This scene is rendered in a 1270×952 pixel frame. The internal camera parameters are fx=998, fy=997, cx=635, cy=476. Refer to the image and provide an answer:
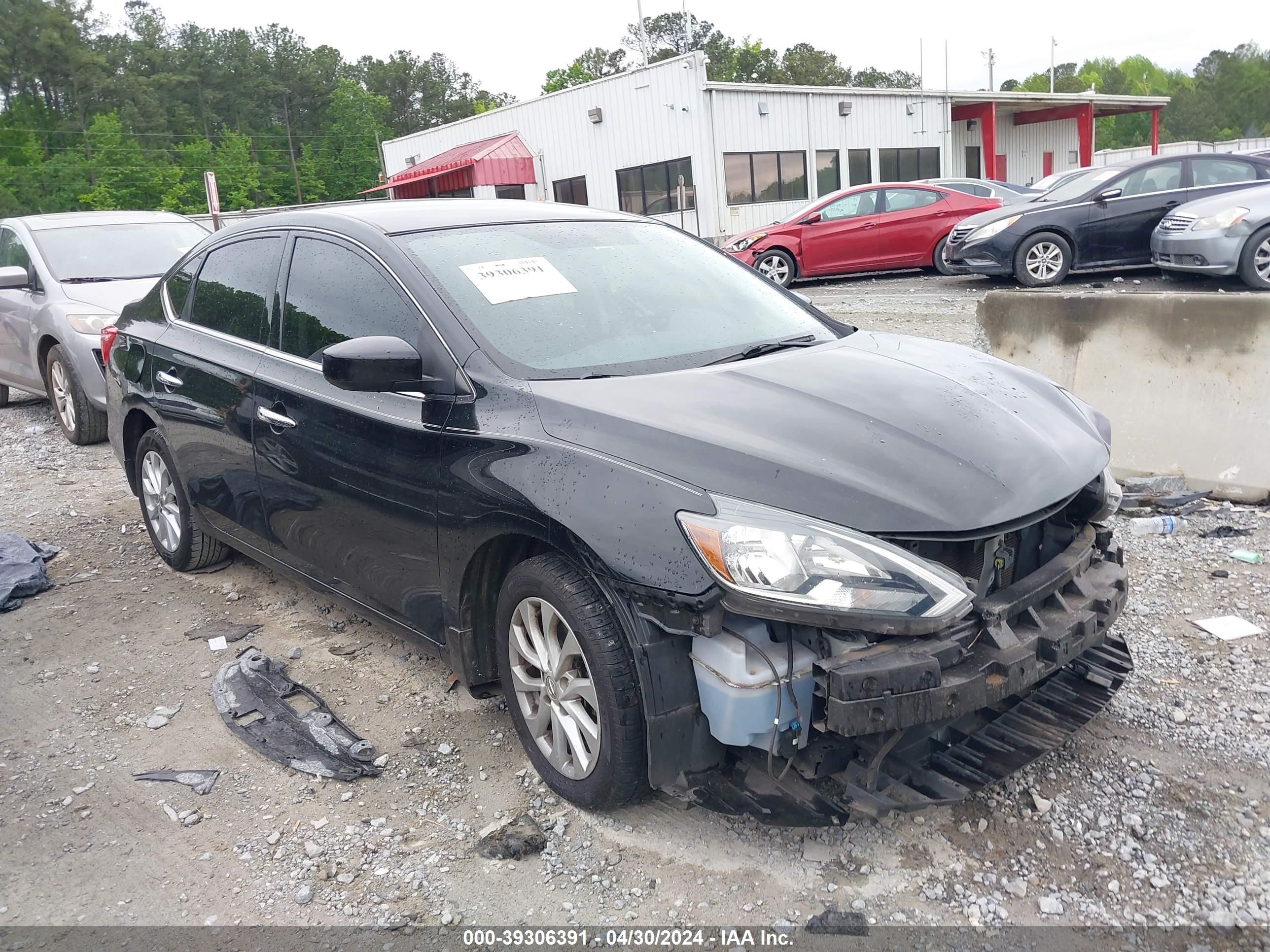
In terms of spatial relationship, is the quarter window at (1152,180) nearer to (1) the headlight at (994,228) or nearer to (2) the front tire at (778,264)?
(1) the headlight at (994,228)

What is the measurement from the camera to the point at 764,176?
2627 cm

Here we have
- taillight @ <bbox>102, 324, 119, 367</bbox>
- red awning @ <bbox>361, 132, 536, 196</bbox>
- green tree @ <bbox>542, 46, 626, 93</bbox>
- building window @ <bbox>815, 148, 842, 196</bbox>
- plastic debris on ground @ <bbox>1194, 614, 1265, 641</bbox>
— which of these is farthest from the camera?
green tree @ <bbox>542, 46, 626, 93</bbox>

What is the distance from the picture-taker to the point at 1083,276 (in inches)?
516

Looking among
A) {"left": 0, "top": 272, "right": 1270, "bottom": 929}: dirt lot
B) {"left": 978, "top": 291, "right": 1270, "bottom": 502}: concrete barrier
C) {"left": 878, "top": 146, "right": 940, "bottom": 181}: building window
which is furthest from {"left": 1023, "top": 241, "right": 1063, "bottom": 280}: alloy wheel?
{"left": 878, "top": 146, "right": 940, "bottom": 181}: building window

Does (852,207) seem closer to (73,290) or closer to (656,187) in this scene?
(73,290)

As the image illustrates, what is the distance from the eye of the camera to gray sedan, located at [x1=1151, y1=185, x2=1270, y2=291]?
33.5 feet

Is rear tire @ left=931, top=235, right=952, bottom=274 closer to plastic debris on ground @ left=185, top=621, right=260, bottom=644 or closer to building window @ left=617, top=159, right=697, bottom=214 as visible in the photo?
building window @ left=617, top=159, right=697, bottom=214

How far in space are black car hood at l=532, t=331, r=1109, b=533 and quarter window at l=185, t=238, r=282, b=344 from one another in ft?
5.42

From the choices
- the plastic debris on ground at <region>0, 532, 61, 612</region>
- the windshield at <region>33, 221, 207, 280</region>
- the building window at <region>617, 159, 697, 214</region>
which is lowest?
the plastic debris on ground at <region>0, 532, 61, 612</region>

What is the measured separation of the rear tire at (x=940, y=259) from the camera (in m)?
14.5

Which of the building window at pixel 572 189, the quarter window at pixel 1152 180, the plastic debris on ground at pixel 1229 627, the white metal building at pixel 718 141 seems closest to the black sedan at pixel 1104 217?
the quarter window at pixel 1152 180

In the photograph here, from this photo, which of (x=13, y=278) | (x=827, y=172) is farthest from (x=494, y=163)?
(x=13, y=278)

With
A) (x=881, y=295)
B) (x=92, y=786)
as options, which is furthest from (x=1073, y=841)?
(x=881, y=295)

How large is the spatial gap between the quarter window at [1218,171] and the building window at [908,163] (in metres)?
17.6
